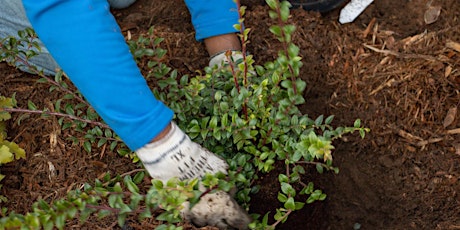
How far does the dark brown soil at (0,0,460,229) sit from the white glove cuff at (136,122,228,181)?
0.32 m

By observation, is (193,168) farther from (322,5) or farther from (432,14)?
(432,14)

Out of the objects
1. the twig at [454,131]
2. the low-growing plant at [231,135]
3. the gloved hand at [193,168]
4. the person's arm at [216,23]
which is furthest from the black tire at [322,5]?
the gloved hand at [193,168]

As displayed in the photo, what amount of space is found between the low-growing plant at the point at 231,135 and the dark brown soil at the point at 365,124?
0.37 feet

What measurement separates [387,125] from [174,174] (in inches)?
36.4

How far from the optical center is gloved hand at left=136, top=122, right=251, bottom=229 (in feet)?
5.52

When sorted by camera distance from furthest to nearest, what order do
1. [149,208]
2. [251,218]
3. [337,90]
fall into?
[337,90] < [251,218] < [149,208]

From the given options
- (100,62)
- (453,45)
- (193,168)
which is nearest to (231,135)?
(193,168)

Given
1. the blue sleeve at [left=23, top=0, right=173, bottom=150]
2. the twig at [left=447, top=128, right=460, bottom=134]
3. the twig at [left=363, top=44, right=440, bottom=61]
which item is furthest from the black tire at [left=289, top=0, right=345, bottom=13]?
the blue sleeve at [left=23, top=0, right=173, bottom=150]

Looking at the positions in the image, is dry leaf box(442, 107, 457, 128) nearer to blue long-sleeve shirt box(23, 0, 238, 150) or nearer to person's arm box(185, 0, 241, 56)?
person's arm box(185, 0, 241, 56)

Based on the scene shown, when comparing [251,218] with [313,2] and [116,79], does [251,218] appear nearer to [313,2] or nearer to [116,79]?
[116,79]

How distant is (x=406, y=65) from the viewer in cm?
219

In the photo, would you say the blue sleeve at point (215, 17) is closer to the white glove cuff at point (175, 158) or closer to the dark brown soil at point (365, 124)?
the dark brown soil at point (365, 124)

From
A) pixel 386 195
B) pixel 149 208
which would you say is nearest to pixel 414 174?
pixel 386 195

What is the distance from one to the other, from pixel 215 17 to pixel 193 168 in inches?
30.2
